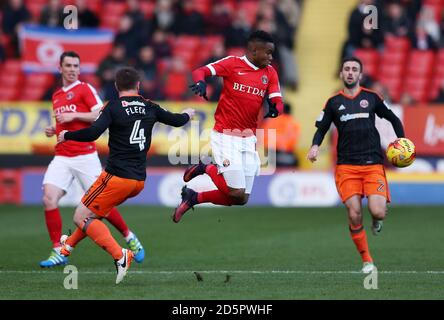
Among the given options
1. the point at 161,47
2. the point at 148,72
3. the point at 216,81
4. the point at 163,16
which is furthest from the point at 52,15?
the point at 216,81

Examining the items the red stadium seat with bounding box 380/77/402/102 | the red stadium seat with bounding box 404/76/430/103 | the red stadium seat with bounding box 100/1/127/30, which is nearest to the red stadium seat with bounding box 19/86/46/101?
the red stadium seat with bounding box 100/1/127/30

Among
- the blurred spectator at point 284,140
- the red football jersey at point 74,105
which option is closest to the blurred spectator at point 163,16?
the blurred spectator at point 284,140

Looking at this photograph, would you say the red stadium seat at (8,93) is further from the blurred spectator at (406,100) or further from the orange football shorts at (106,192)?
the orange football shorts at (106,192)

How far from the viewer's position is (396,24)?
23.4 m

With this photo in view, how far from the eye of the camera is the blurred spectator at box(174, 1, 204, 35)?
24.3 metres

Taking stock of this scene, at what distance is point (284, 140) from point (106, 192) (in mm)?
10820

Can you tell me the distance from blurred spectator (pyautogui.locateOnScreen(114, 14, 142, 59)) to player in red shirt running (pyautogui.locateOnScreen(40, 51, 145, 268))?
435 inches

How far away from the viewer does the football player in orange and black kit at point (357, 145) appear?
10.9 metres

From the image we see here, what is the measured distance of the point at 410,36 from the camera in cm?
2333

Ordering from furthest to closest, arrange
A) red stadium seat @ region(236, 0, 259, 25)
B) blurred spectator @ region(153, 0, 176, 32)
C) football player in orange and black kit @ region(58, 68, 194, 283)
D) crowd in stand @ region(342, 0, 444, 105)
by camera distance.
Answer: red stadium seat @ region(236, 0, 259, 25)
blurred spectator @ region(153, 0, 176, 32)
crowd in stand @ region(342, 0, 444, 105)
football player in orange and black kit @ region(58, 68, 194, 283)

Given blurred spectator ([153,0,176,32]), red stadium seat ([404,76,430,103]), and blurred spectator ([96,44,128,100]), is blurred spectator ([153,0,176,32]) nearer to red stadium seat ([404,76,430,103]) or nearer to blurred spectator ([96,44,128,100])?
blurred spectator ([96,44,128,100])
